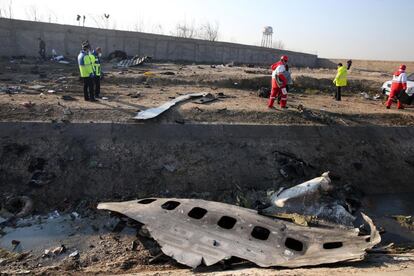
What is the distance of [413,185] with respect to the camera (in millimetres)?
9891

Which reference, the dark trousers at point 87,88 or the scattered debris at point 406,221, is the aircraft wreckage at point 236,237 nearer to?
the scattered debris at point 406,221

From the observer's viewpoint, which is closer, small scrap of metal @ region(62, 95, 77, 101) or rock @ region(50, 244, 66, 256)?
rock @ region(50, 244, 66, 256)

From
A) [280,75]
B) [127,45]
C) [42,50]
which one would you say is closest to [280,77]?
[280,75]

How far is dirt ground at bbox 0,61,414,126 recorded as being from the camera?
32.1ft

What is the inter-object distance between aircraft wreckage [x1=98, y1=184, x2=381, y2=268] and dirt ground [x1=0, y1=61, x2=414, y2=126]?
145 inches

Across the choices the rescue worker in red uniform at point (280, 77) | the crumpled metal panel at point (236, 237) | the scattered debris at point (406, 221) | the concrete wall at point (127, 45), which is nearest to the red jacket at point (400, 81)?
the rescue worker in red uniform at point (280, 77)

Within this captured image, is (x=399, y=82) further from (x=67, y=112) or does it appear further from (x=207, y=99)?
(x=67, y=112)

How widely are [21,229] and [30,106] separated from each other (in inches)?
152

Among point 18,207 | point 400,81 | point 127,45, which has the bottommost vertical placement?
point 18,207

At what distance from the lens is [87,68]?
423 inches

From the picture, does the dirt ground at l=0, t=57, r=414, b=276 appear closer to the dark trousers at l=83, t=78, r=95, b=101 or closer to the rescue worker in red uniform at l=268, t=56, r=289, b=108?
the dark trousers at l=83, t=78, r=95, b=101

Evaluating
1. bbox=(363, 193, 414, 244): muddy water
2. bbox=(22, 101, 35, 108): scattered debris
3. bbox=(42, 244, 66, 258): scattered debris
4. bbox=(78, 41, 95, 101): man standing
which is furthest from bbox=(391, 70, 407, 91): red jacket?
bbox=(42, 244, 66, 258): scattered debris

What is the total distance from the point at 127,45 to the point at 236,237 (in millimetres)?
24728

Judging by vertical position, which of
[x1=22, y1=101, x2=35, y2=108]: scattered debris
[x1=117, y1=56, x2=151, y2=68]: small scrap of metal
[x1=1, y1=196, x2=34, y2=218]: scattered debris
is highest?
[x1=117, y1=56, x2=151, y2=68]: small scrap of metal
